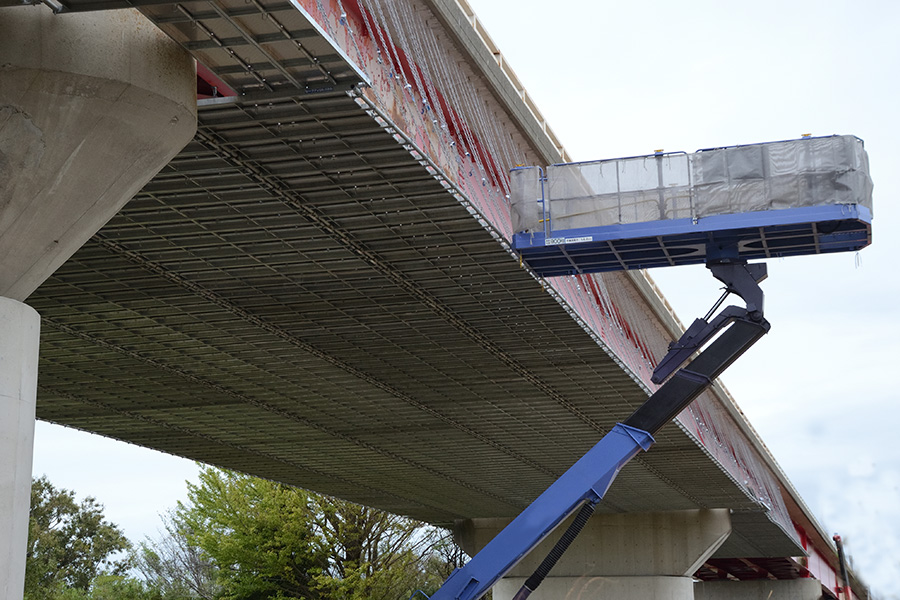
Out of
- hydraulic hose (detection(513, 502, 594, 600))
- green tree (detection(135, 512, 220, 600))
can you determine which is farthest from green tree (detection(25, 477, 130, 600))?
hydraulic hose (detection(513, 502, 594, 600))

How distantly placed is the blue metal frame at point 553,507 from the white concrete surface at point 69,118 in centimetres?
994

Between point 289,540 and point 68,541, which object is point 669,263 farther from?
point 68,541

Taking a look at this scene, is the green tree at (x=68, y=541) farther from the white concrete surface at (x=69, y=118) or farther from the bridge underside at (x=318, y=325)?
the white concrete surface at (x=69, y=118)

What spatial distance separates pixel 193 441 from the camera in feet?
117

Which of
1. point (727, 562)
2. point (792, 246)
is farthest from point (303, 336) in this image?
point (727, 562)

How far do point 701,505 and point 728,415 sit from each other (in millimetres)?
4365

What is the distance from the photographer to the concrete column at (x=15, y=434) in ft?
37.1

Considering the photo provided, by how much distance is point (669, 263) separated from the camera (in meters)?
19.6

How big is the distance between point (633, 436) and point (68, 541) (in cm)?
6771

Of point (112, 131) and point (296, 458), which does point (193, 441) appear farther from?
point (112, 131)

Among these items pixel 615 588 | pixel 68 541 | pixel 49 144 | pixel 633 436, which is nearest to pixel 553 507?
pixel 633 436

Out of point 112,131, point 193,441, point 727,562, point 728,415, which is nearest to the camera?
point 112,131

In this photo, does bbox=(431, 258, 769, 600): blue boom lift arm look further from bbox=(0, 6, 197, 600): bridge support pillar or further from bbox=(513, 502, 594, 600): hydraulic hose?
bbox=(0, 6, 197, 600): bridge support pillar

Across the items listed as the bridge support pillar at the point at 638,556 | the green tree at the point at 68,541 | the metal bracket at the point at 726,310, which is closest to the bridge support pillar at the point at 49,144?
the metal bracket at the point at 726,310
